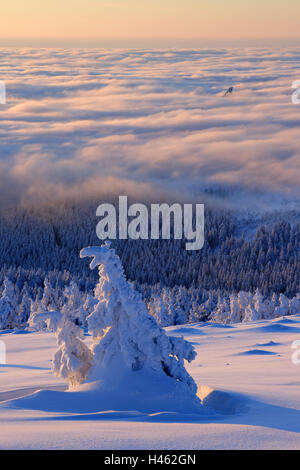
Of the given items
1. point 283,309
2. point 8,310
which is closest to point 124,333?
point 8,310

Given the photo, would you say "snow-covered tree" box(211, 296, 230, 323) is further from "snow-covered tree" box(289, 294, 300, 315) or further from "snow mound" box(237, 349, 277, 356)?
"snow mound" box(237, 349, 277, 356)

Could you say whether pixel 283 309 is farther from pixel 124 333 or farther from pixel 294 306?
pixel 124 333

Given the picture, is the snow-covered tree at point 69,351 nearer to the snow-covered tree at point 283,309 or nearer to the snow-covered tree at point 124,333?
the snow-covered tree at point 124,333

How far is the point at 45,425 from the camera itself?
9.46 metres

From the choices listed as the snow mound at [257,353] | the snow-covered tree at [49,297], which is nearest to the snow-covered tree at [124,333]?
the snow mound at [257,353]

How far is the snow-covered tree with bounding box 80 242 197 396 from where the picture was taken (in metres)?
12.8

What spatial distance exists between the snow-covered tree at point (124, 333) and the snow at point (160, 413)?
385 millimetres

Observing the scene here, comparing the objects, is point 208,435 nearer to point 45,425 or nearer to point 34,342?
point 45,425

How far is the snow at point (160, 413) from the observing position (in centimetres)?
858

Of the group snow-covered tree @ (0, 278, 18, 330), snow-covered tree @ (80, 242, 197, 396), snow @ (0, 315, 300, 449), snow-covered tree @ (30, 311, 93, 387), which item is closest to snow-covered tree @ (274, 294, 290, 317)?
snow-covered tree @ (0, 278, 18, 330)

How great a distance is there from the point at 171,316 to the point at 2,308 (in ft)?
100
